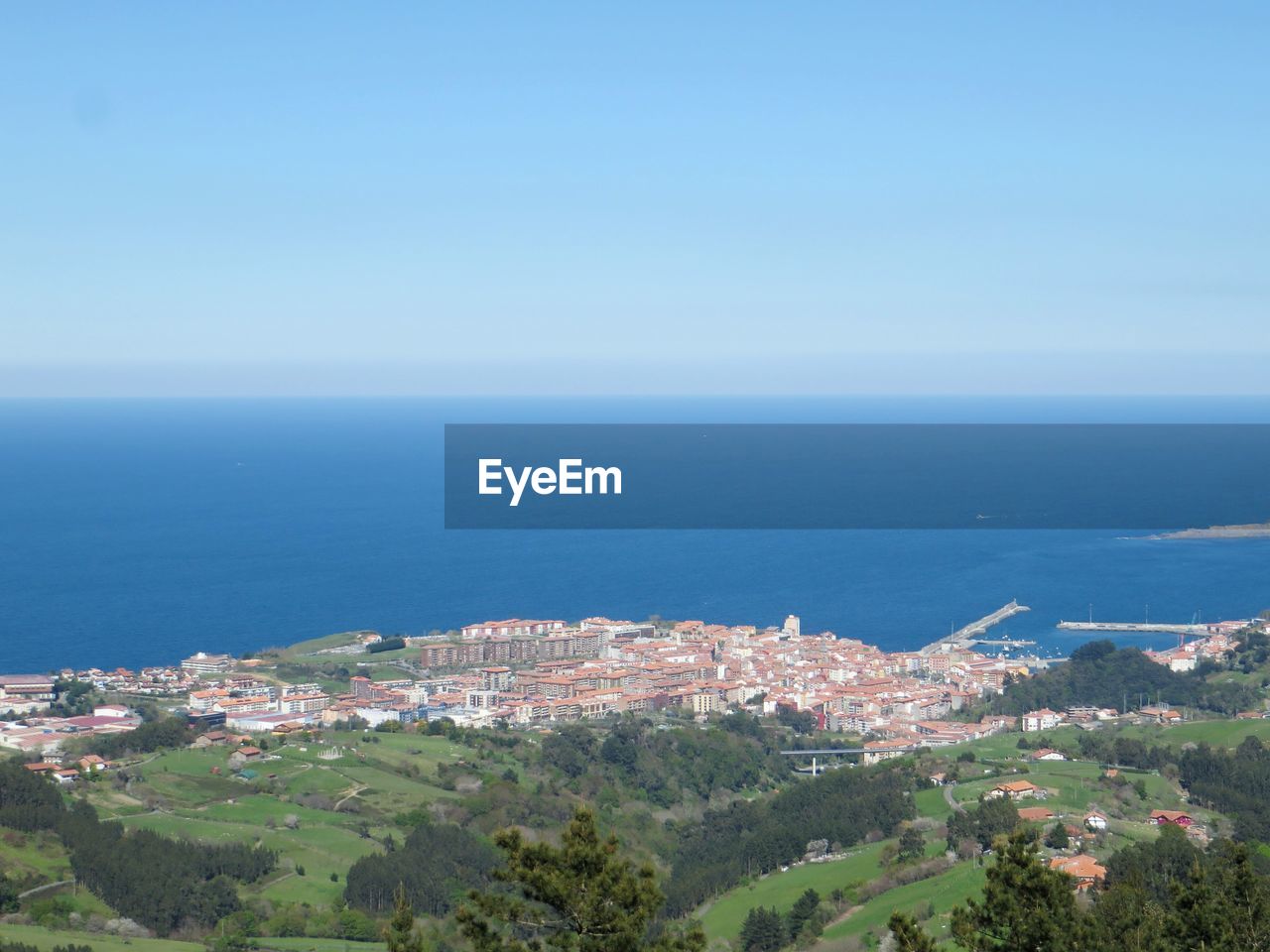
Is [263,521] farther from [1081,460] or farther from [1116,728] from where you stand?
[1081,460]

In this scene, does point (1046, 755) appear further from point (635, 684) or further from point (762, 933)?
point (762, 933)

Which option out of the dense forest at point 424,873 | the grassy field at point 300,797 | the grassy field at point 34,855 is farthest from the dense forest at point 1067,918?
the grassy field at point 34,855

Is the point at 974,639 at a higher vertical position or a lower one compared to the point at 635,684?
higher

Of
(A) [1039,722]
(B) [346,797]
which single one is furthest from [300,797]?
(A) [1039,722]

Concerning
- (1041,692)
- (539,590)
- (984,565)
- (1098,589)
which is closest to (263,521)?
(539,590)

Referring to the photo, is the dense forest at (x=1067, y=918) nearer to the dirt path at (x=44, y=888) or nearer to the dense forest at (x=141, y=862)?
the dense forest at (x=141, y=862)

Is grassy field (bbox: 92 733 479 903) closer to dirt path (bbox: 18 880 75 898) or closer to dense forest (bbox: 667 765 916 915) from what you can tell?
dirt path (bbox: 18 880 75 898)
